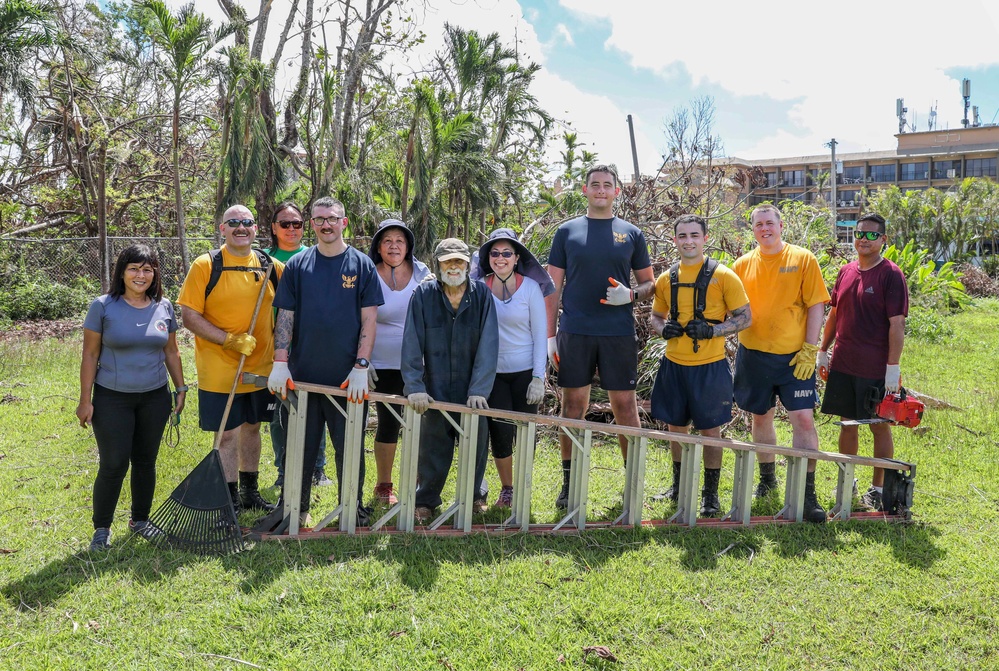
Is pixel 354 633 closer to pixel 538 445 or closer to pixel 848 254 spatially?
pixel 538 445

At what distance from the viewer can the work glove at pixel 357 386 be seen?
4055mm

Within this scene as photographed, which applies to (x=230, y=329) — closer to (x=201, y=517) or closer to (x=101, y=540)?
(x=201, y=517)

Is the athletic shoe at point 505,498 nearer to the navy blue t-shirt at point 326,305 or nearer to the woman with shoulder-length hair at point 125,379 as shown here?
the navy blue t-shirt at point 326,305

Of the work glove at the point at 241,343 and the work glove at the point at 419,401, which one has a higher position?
the work glove at the point at 241,343

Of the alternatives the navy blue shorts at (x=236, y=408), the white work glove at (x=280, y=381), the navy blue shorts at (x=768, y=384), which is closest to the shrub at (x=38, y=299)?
the navy blue shorts at (x=236, y=408)

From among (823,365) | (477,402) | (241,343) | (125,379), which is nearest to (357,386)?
(477,402)

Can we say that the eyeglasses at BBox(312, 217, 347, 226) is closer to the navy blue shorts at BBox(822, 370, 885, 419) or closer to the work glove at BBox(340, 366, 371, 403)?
the work glove at BBox(340, 366, 371, 403)

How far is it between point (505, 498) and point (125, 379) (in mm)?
2467

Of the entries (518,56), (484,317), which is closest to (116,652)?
(484,317)

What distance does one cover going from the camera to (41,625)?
3256 mm

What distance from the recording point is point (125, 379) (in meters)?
3.99

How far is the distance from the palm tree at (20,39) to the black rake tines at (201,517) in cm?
1445

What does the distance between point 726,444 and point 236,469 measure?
3130 millimetres

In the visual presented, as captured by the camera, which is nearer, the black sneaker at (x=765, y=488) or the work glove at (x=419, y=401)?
the work glove at (x=419, y=401)
